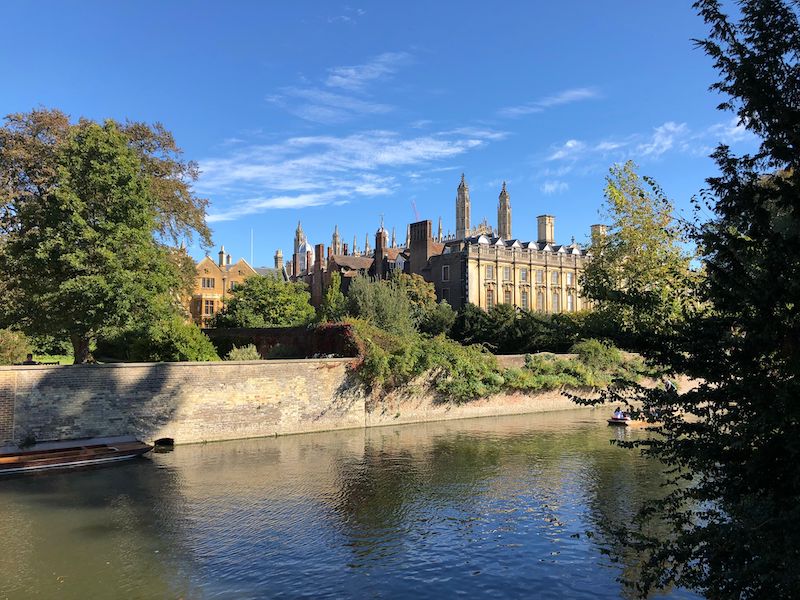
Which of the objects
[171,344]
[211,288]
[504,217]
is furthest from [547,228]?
[171,344]

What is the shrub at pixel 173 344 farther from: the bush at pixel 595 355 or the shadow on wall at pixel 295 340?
the bush at pixel 595 355

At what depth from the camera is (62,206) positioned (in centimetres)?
2122

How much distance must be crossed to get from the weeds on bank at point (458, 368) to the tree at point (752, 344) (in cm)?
1986

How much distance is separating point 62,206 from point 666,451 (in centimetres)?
2170

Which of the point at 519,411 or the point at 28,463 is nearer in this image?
the point at 28,463

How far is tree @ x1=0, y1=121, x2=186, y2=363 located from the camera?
21.3 m

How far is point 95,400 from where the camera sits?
68.2 ft

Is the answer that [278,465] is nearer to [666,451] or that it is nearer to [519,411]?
[666,451]

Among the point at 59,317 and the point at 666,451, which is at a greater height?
the point at 59,317

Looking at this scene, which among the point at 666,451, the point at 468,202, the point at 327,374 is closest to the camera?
the point at 666,451

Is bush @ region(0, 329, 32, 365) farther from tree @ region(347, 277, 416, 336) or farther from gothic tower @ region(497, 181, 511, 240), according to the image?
gothic tower @ region(497, 181, 511, 240)

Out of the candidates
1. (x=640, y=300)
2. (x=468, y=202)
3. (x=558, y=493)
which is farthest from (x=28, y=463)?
(x=468, y=202)

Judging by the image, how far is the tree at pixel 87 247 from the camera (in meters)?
21.3

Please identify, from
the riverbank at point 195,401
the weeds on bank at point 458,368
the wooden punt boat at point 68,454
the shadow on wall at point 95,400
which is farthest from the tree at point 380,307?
the wooden punt boat at point 68,454
